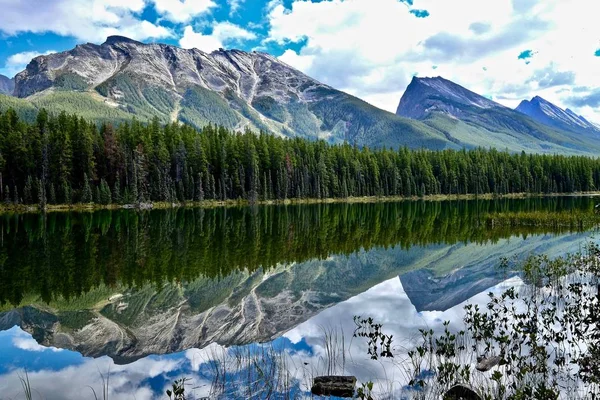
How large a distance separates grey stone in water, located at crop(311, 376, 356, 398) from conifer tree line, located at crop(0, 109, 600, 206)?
10601cm

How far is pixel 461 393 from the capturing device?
433 inches

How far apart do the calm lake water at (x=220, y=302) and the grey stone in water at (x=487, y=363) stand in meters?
2.40

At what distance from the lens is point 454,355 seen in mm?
14391

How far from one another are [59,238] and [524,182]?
178m

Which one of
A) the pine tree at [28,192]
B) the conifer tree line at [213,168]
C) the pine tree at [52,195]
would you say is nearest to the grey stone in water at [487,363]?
the conifer tree line at [213,168]

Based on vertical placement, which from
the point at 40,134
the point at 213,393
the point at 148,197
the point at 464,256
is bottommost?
the point at 213,393

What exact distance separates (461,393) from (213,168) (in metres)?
123

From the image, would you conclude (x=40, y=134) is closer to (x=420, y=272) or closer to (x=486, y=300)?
(x=420, y=272)

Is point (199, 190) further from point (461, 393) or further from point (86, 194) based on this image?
point (461, 393)

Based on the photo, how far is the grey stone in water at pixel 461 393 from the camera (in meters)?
10.8

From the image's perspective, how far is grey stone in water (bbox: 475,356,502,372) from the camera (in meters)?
13.4

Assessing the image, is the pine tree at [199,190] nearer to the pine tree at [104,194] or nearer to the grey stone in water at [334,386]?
the pine tree at [104,194]

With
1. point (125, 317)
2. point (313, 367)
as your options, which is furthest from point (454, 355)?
point (125, 317)

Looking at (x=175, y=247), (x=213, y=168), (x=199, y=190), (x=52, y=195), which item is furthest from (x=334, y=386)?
(x=213, y=168)
